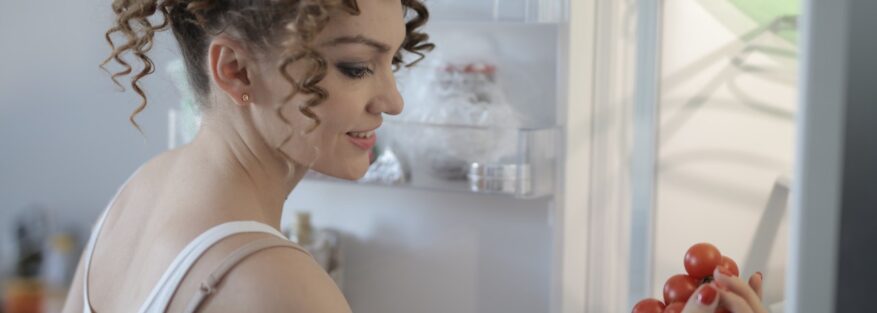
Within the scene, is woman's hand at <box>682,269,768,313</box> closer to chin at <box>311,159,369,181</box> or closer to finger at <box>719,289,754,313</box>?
finger at <box>719,289,754,313</box>

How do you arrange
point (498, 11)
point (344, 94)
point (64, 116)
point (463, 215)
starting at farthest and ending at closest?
point (64, 116)
point (463, 215)
point (498, 11)
point (344, 94)

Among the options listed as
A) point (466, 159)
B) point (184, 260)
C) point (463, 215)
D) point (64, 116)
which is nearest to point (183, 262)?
point (184, 260)

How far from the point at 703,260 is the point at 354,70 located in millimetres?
351

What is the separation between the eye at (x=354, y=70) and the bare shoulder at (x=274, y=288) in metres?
0.16

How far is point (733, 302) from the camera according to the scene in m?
0.83

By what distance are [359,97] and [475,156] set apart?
2.06ft

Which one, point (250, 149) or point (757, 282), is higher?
point (250, 149)

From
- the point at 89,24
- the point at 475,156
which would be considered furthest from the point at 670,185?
the point at 89,24

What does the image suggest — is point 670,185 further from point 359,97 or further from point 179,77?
point 179,77

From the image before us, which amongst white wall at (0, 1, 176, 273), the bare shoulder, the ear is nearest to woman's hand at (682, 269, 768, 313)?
the bare shoulder

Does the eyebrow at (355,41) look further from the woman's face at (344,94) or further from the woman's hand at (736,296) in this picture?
the woman's hand at (736,296)

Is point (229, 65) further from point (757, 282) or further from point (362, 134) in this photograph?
point (757, 282)

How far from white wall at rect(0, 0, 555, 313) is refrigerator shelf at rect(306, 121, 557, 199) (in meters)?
0.09

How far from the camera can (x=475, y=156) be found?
154 centimetres
